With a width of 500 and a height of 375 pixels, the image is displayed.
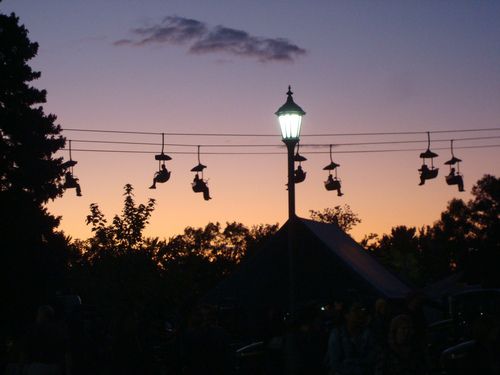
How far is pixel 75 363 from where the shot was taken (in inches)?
659

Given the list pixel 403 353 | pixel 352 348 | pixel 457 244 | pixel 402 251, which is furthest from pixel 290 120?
pixel 402 251

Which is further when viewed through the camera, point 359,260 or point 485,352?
point 359,260

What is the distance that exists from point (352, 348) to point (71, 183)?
19374 millimetres

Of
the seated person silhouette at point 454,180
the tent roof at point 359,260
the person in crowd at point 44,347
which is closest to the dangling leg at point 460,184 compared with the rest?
the seated person silhouette at point 454,180

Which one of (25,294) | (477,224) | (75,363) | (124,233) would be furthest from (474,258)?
(75,363)

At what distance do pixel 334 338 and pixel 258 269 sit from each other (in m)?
20.4

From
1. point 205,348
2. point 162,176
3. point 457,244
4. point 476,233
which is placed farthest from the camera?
point 476,233

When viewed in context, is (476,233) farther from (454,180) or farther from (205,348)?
(205,348)

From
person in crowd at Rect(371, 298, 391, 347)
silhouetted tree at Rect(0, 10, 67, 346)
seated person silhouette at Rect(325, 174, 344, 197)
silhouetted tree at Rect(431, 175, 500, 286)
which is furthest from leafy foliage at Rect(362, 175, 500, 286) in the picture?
person in crowd at Rect(371, 298, 391, 347)

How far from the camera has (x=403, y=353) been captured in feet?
39.7

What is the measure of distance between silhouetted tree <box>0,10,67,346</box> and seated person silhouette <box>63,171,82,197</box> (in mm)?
11666

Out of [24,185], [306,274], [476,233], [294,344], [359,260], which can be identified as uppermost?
[476,233]

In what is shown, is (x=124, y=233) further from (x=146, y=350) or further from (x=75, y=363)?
(x=146, y=350)

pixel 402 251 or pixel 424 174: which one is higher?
pixel 402 251
